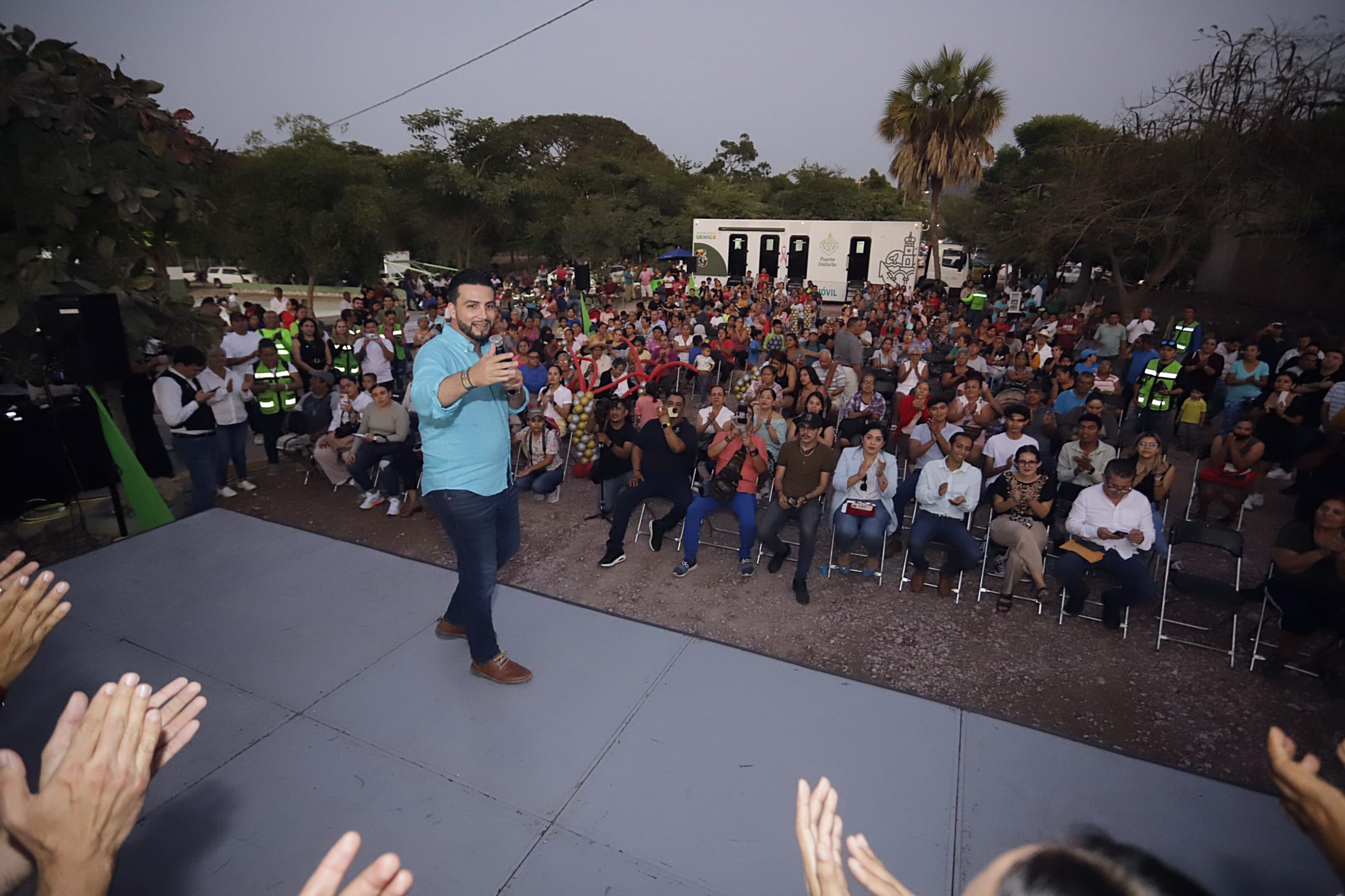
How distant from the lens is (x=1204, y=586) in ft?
13.7

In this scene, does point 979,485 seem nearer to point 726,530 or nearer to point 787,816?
point 726,530

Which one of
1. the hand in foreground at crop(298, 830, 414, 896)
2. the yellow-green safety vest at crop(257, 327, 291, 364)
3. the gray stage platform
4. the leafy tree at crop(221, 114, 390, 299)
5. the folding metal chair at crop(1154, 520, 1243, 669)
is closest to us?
the hand in foreground at crop(298, 830, 414, 896)

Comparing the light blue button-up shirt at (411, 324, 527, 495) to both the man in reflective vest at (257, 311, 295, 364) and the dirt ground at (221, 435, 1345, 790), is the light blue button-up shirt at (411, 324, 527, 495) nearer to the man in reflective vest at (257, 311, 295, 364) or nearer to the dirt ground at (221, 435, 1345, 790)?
the dirt ground at (221, 435, 1345, 790)

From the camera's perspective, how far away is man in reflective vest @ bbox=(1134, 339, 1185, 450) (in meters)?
7.45

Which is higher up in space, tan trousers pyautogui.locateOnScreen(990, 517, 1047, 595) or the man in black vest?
the man in black vest

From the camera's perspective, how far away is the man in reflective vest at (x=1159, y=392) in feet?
24.4

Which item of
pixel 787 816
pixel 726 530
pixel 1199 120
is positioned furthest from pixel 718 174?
pixel 787 816

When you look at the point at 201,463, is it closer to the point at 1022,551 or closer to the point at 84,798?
the point at 84,798

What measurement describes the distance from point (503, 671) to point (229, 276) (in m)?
37.7

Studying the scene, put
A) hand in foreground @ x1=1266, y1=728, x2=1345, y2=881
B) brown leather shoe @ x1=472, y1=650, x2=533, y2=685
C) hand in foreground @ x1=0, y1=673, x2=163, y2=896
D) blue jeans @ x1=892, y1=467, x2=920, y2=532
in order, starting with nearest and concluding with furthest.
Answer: hand in foreground @ x1=0, y1=673, x2=163, y2=896 < hand in foreground @ x1=1266, y1=728, x2=1345, y2=881 < brown leather shoe @ x1=472, y1=650, x2=533, y2=685 < blue jeans @ x1=892, y1=467, x2=920, y2=532

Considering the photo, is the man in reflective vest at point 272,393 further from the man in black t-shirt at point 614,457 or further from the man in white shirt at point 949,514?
the man in white shirt at point 949,514

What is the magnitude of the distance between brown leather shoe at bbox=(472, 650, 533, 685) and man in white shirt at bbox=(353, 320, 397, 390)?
6.30 meters

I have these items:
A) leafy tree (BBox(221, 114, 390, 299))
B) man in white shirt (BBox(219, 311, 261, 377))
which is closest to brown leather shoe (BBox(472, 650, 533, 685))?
man in white shirt (BBox(219, 311, 261, 377))

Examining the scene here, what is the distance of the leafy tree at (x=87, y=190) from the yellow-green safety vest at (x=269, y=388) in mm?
709
